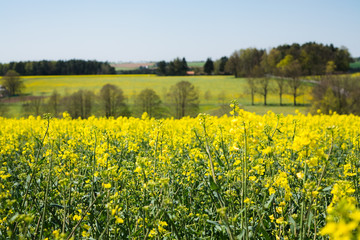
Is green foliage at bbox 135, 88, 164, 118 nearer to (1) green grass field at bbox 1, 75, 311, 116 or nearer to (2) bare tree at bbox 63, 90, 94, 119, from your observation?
(2) bare tree at bbox 63, 90, 94, 119

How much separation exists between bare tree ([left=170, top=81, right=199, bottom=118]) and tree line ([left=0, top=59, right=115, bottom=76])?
69852mm

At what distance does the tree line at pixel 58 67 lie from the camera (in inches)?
3799

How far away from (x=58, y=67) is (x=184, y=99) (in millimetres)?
73457

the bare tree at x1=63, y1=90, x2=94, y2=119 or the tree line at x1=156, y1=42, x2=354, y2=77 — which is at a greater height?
the tree line at x1=156, y1=42, x2=354, y2=77

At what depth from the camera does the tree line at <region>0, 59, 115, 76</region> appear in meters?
96.5

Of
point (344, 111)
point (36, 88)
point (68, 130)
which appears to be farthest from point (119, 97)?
point (36, 88)

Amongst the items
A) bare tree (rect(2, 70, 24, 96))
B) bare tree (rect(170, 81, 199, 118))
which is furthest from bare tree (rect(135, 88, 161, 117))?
bare tree (rect(2, 70, 24, 96))

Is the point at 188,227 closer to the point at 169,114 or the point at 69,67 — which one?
the point at 169,114

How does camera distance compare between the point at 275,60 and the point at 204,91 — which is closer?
the point at 204,91

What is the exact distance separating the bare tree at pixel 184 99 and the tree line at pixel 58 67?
69852 mm

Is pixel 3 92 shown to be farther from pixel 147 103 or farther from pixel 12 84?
pixel 147 103

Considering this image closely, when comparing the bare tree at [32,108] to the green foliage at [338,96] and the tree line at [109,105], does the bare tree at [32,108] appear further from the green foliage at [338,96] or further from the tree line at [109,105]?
the green foliage at [338,96]

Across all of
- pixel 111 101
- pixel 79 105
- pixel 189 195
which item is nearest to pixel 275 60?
pixel 111 101

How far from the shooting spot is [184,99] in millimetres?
41594
